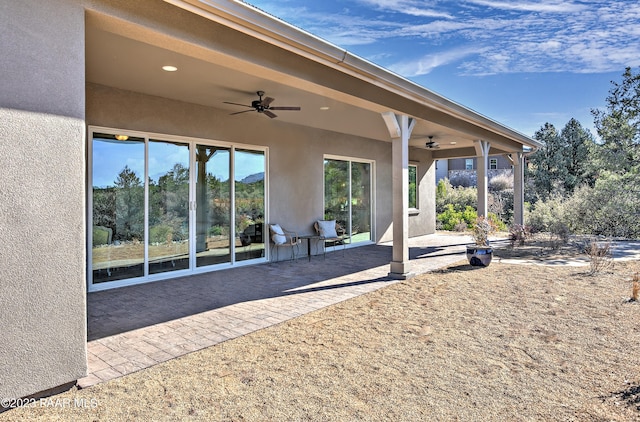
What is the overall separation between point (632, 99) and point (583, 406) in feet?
42.7

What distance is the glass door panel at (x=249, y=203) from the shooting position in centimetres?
725

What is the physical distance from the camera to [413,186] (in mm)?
12680

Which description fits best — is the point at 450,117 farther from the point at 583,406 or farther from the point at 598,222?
the point at 598,222

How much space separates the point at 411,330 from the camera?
3.81 metres

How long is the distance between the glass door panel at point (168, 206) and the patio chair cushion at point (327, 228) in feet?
9.95

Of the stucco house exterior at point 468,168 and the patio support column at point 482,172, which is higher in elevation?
the stucco house exterior at point 468,168

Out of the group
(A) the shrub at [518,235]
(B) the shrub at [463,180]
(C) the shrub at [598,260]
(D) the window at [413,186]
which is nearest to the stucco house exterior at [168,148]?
(A) the shrub at [518,235]

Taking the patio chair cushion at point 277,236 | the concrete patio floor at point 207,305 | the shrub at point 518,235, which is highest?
the patio chair cushion at point 277,236

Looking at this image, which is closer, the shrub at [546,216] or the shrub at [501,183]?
the shrub at [546,216]

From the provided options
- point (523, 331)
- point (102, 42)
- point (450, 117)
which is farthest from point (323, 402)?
point (450, 117)

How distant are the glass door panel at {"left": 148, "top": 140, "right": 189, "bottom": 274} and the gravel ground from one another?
312 centimetres

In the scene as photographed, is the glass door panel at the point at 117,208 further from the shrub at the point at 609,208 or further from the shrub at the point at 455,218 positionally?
the shrub at the point at 609,208

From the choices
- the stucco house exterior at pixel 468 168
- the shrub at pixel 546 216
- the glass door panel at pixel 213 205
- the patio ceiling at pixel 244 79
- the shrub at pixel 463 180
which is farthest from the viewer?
the stucco house exterior at pixel 468 168

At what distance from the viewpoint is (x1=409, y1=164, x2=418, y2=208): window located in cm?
1259
